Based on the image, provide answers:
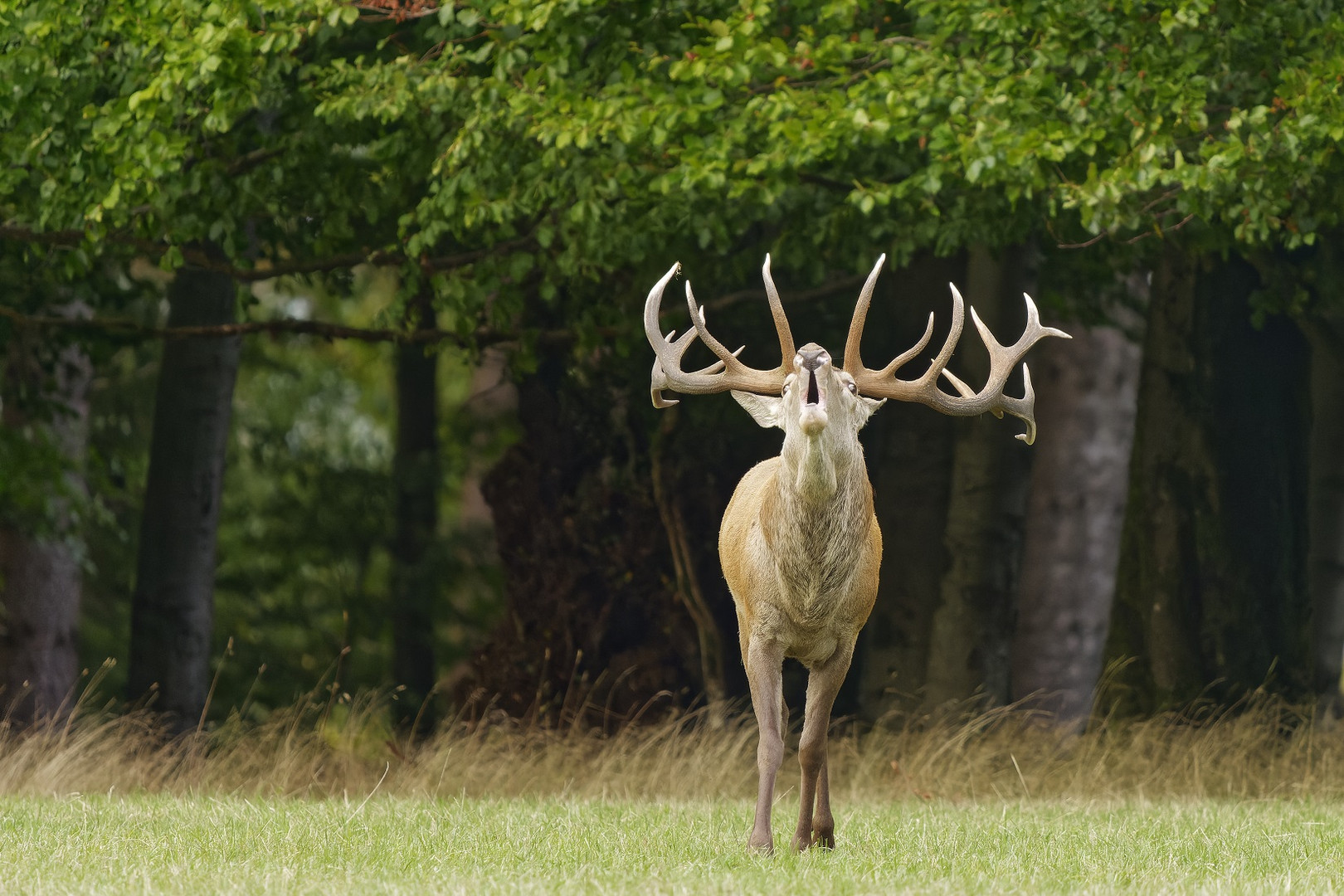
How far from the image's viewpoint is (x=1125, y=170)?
391 inches

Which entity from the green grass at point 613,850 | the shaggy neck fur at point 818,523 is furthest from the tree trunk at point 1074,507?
the shaggy neck fur at point 818,523

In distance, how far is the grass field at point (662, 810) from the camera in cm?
667

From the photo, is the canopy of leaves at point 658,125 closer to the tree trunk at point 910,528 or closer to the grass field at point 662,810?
the tree trunk at point 910,528

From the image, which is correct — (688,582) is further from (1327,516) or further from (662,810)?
(1327,516)

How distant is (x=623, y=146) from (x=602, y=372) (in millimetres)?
3386

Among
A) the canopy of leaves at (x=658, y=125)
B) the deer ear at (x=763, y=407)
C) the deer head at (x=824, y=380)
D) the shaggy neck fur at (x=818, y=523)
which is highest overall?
the canopy of leaves at (x=658, y=125)

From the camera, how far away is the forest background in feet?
33.8

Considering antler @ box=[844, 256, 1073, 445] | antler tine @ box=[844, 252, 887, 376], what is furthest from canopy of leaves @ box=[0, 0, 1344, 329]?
antler tine @ box=[844, 252, 887, 376]

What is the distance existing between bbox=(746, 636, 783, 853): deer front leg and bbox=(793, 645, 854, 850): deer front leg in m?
0.16

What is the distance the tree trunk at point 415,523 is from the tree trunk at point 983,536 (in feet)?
26.1

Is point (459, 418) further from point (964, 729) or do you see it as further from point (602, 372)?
point (964, 729)

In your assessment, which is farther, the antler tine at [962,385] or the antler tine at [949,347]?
the antler tine at [962,385]

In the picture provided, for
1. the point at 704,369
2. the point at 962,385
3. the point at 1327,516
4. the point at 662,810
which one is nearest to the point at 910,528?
the point at 1327,516

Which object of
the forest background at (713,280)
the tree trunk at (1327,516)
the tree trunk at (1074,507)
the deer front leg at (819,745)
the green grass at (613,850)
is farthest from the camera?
the tree trunk at (1074,507)
